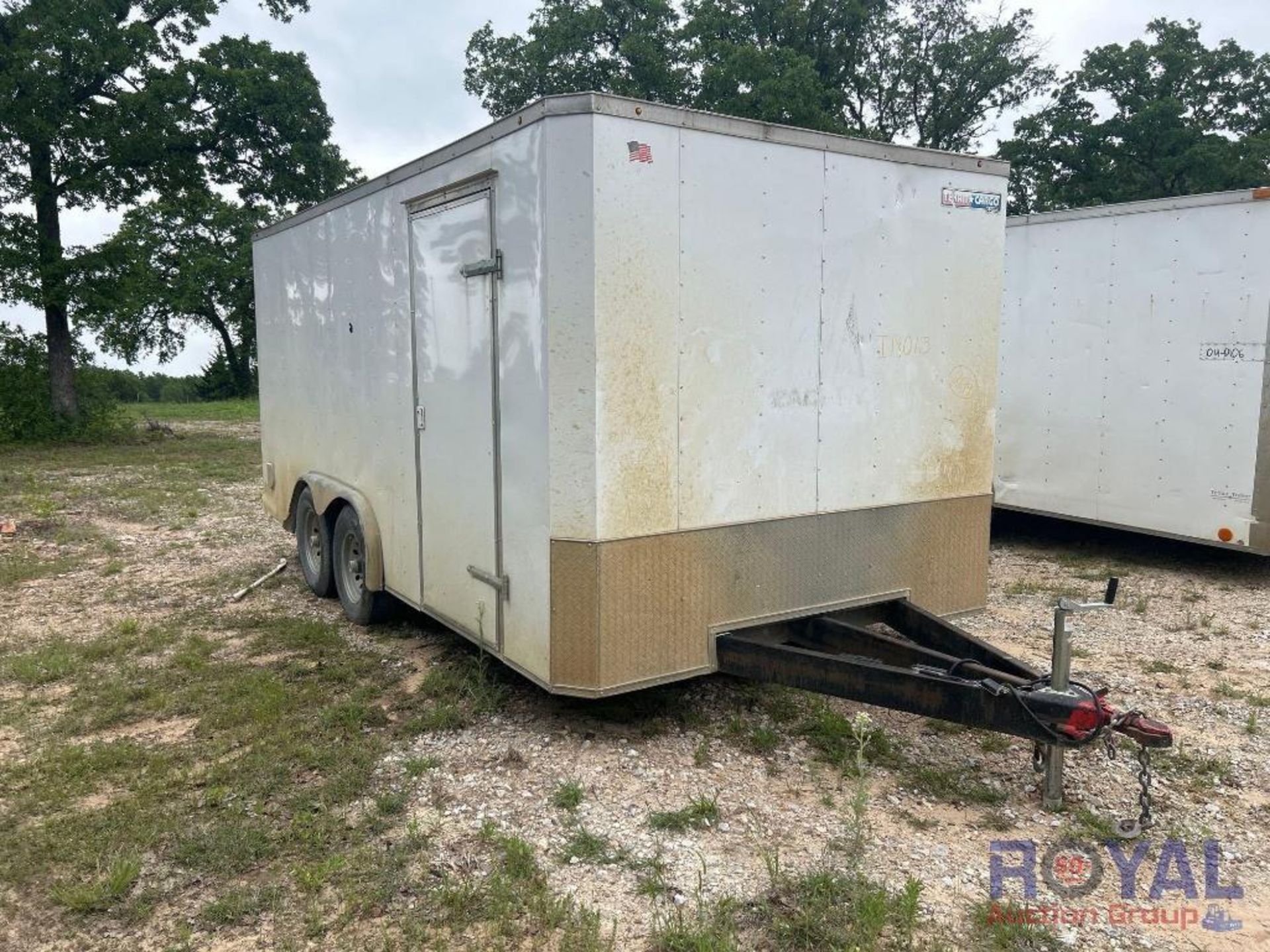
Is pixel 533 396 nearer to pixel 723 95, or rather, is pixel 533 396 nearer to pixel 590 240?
pixel 590 240

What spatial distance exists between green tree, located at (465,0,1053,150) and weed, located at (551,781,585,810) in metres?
25.4

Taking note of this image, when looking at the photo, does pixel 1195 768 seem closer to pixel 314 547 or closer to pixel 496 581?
pixel 496 581

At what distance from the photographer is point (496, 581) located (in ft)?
14.3

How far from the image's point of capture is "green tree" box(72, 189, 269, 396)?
18.0m

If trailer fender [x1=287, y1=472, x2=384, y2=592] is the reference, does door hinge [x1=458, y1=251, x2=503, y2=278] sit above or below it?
above

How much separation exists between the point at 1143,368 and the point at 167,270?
21.5 meters

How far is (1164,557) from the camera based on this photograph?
817 centimetres

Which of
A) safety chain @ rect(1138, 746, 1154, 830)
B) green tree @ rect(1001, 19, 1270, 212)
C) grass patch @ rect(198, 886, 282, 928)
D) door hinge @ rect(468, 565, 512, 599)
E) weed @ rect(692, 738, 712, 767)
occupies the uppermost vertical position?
green tree @ rect(1001, 19, 1270, 212)

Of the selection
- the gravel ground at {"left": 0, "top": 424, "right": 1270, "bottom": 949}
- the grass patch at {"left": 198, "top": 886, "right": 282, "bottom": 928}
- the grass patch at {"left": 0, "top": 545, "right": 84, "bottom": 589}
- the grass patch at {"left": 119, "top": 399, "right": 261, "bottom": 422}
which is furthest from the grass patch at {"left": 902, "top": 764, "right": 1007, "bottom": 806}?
the grass patch at {"left": 119, "top": 399, "right": 261, "bottom": 422}

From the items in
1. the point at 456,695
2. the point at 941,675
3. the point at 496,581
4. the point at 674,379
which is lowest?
the point at 456,695

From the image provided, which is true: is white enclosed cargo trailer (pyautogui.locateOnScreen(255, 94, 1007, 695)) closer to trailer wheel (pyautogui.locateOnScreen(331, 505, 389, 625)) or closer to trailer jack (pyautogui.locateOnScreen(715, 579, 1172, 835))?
trailer jack (pyautogui.locateOnScreen(715, 579, 1172, 835))

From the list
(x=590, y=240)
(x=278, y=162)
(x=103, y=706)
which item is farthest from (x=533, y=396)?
(x=278, y=162)

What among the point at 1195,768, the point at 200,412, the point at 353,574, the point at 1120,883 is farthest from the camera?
the point at 200,412

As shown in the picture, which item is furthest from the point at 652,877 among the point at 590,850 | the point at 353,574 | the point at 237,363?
the point at 237,363
